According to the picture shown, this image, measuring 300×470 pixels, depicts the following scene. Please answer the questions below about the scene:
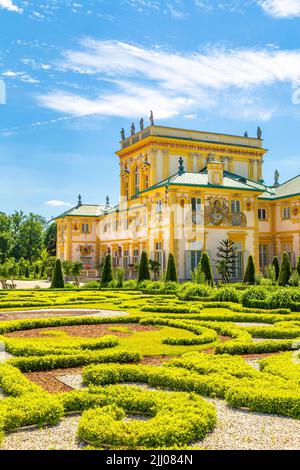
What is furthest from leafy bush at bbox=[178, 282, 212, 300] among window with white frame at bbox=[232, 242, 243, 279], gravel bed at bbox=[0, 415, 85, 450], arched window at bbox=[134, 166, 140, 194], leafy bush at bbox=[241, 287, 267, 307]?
arched window at bbox=[134, 166, 140, 194]

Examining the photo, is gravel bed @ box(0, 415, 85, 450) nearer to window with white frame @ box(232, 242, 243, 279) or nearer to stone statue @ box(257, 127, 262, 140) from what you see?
window with white frame @ box(232, 242, 243, 279)

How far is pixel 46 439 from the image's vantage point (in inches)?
214

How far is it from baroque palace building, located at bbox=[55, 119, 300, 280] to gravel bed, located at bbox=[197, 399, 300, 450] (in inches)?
1178

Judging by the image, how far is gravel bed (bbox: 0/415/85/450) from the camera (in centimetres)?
524

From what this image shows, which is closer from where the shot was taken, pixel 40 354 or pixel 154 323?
pixel 40 354

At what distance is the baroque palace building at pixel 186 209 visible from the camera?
37031 mm

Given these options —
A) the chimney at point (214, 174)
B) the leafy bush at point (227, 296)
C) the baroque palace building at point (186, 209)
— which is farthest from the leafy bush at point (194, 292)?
the chimney at point (214, 174)

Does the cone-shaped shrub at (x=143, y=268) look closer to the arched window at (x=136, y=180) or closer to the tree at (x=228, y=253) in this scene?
the tree at (x=228, y=253)

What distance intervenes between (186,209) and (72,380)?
29.3 metres

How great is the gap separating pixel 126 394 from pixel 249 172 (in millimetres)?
44087

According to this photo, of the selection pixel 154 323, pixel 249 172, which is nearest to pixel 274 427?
pixel 154 323

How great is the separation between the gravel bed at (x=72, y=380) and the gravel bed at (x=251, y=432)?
2.20m
